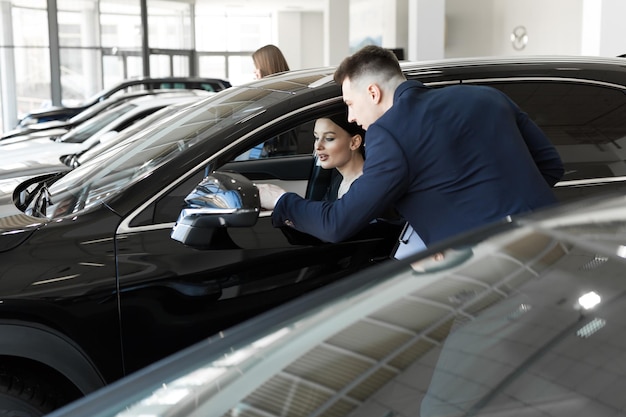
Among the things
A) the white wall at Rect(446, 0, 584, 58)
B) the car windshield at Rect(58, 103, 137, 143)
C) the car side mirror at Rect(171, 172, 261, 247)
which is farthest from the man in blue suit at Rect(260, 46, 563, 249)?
the white wall at Rect(446, 0, 584, 58)

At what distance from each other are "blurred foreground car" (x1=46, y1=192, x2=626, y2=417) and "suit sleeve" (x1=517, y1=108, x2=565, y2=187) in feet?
3.79

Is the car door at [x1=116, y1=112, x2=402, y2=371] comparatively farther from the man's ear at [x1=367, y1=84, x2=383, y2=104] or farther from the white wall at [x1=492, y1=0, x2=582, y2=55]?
the white wall at [x1=492, y1=0, x2=582, y2=55]

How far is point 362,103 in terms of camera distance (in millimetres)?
2617

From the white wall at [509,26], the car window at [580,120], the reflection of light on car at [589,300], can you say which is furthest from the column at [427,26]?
the reflection of light on car at [589,300]

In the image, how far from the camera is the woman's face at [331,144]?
116 inches

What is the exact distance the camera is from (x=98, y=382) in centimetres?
262

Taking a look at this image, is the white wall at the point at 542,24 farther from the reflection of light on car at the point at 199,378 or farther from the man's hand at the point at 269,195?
the reflection of light on car at the point at 199,378

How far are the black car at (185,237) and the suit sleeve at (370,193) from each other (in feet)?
0.77

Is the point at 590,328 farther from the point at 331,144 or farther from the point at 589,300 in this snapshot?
the point at 331,144

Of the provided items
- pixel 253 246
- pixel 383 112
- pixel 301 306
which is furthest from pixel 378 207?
pixel 301 306

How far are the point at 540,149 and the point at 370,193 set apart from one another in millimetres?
637

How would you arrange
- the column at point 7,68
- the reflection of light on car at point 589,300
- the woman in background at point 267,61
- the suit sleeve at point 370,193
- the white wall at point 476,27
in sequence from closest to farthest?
the reflection of light on car at point 589,300 → the suit sleeve at point 370,193 → the woman in background at point 267,61 → the white wall at point 476,27 → the column at point 7,68

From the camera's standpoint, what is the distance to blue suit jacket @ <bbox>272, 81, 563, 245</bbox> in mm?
2408

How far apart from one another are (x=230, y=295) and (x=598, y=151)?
1.54 metres
